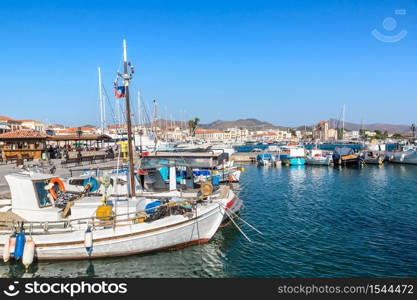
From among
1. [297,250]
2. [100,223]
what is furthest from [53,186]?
[297,250]

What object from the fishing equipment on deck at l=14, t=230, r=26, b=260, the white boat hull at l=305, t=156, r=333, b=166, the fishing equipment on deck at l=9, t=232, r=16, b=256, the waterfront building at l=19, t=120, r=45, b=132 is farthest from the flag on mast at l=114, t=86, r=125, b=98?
the waterfront building at l=19, t=120, r=45, b=132

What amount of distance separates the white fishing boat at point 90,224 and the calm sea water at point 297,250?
61 centimetres

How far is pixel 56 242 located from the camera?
13.5 meters

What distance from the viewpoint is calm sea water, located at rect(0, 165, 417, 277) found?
13.0 m

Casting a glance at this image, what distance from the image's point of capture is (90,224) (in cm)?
1417

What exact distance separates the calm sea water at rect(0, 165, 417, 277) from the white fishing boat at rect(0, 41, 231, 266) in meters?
0.61

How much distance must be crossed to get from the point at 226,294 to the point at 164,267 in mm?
4119

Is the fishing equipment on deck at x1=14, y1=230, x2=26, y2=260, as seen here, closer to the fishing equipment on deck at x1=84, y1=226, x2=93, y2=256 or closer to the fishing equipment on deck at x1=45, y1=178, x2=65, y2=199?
the fishing equipment on deck at x1=84, y1=226, x2=93, y2=256

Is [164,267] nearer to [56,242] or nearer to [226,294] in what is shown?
[226,294]

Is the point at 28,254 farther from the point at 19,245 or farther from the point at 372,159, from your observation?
the point at 372,159

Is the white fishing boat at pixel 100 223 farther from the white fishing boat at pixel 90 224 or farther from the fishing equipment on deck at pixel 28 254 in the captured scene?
the fishing equipment on deck at pixel 28 254

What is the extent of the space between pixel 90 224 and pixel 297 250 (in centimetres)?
1052

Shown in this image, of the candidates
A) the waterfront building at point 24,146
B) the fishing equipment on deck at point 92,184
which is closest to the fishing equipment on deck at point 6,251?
the fishing equipment on deck at point 92,184

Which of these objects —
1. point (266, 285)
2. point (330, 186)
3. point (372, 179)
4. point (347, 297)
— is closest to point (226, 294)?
point (266, 285)
